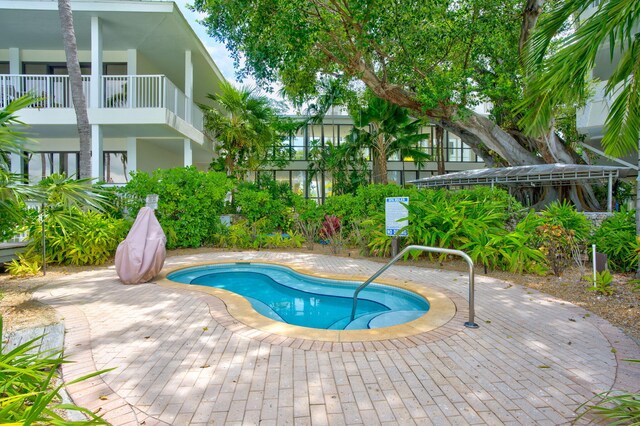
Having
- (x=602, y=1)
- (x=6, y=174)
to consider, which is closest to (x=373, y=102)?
(x=602, y=1)

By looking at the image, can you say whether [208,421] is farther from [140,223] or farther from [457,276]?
[457,276]

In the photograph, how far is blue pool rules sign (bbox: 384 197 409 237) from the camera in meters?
7.76

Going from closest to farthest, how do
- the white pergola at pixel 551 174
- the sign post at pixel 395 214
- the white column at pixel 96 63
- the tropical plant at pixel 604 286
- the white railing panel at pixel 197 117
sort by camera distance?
the tropical plant at pixel 604 286 < the sign post at pixel 395 214 < the white pergola at pixel 551 174 < the white column at pixel 96 63 < the white railing panel at pixel 197 117

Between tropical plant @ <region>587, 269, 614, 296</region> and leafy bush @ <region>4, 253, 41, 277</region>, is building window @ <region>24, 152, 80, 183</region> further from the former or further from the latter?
tropical plant @ <region>587, 269, 614, 296</region>

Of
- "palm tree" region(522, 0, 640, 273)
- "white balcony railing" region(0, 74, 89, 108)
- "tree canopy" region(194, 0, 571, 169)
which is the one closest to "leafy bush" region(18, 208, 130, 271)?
"tree canopy" region(194, 0, 571, 169)

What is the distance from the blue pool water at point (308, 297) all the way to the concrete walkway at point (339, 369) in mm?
1058

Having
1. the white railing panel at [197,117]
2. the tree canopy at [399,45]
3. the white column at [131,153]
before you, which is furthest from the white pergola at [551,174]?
the white column at [131,153]

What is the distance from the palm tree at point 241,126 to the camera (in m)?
15.3

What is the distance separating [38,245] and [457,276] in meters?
8.83

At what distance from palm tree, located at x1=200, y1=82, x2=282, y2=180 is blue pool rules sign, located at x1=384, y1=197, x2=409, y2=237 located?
30.3 feet

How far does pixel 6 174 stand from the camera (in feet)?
15.3

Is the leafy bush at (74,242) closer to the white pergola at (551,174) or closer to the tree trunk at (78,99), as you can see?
the tree trunk at (78,99)

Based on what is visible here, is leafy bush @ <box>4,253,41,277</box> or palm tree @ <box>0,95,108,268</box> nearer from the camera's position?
palm tree @ <box>0,95,108,268</box>

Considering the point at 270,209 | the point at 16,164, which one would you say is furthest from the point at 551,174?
the point at 16,164
